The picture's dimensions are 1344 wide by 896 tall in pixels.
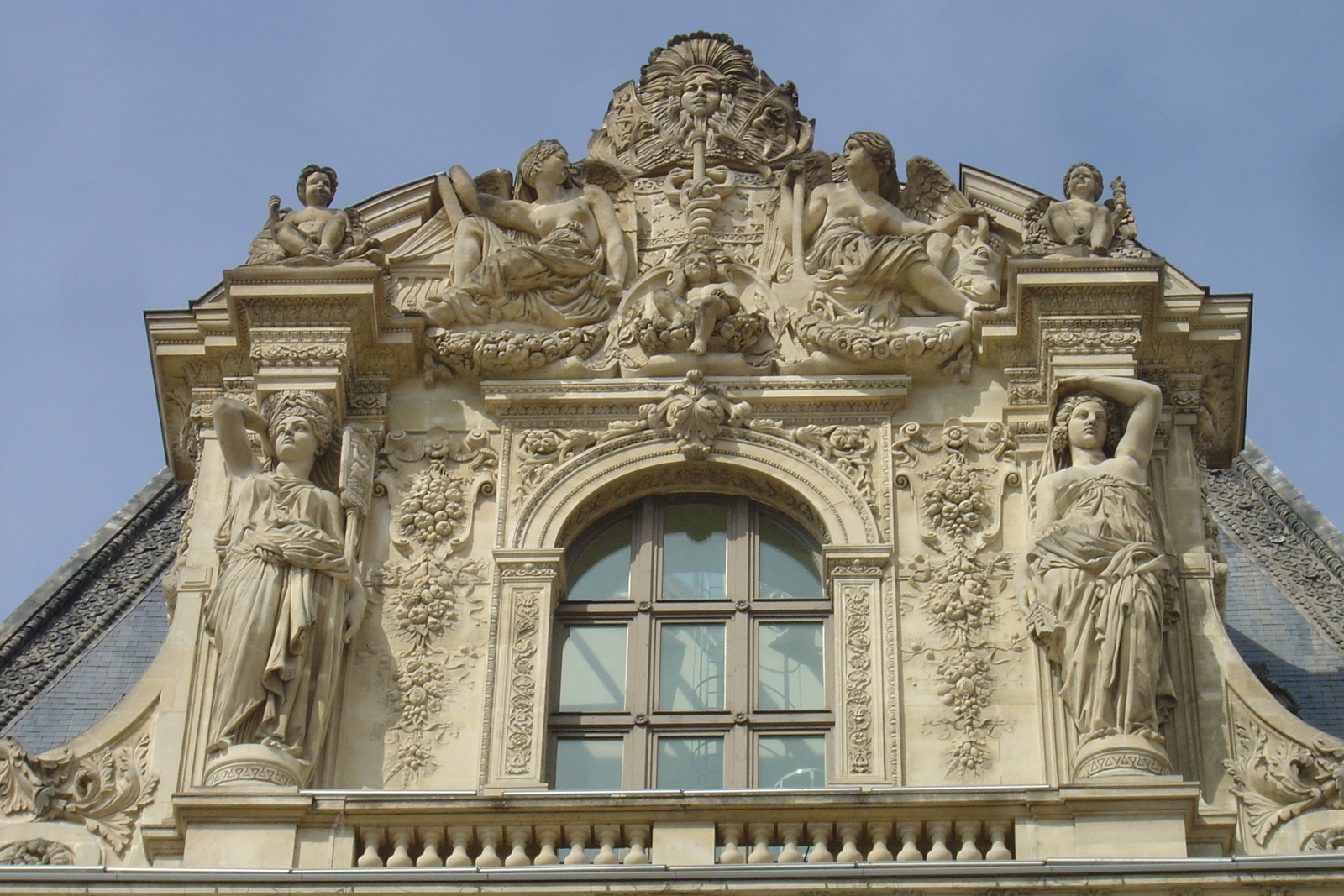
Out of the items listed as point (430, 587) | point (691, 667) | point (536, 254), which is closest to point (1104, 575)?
point (691, 667)

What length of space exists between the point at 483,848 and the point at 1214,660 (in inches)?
176

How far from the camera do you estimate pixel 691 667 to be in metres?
17.7

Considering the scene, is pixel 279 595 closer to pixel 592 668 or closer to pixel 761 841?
pixel 592 668

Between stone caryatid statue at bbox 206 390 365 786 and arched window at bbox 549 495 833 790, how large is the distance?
1438 mm

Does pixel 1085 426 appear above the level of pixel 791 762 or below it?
above

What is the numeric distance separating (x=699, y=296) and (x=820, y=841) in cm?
463

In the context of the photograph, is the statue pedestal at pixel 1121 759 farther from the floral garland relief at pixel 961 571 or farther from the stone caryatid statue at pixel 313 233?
the stone caryatid statue at pixel 313 233

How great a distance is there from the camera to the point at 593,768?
1722 centimetres

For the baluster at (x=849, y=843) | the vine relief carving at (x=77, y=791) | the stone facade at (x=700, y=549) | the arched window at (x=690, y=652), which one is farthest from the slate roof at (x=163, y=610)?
the baluster at (x=849, y=843)

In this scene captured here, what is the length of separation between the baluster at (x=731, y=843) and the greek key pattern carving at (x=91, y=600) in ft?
20.7

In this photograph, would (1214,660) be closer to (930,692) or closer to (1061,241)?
(930,692)

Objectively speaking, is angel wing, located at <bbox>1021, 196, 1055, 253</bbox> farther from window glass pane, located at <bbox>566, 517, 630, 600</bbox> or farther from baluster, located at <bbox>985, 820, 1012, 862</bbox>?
baluster, located at <bbox>985, 820, 1012, 862</bbox>

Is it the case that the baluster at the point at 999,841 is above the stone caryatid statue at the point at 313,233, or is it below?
below

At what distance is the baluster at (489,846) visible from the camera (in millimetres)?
15680
